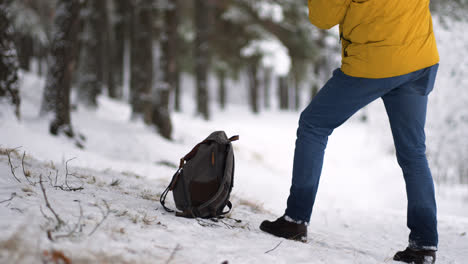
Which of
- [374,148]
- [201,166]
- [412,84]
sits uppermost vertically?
[412,84]

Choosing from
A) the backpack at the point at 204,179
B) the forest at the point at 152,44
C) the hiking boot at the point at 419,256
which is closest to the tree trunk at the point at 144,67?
the forest at the point at 152,44

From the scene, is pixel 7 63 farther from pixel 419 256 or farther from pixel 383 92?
pixel 419 256

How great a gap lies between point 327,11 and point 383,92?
0.61m

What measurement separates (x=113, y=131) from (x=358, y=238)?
6501 mm

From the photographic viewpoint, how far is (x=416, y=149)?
7.50ft

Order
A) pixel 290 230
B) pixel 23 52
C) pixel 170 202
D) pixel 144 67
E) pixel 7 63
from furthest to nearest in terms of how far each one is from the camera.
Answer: pixel 23 52 < pixel 144 67 < pixel 7 63 < pixel 170 202 < pixel 290 230

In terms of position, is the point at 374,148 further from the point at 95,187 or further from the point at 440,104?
the point at 95,187

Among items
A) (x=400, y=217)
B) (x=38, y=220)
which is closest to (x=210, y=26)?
(x=400, y=217)

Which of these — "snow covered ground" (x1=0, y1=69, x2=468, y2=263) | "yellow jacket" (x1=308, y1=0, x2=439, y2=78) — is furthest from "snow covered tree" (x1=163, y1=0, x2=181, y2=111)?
"yellow jacket" (x1=308, y1=0, x2=439, y2=78)

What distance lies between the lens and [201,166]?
251cm

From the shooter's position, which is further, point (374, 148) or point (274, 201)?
point (374, 148)

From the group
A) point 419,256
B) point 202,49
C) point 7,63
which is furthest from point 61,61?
point 202,49

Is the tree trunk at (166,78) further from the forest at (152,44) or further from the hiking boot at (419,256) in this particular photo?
the hiking boot at (419,256)

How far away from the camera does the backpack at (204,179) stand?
249cm
